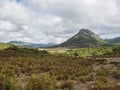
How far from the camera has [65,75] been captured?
24.8 m

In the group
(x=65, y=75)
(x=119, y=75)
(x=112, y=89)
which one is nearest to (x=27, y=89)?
(x=112, y=89)

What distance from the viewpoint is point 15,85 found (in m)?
17.9

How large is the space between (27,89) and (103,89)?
17.3 feet

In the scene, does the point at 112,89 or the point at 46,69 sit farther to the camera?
the point at 46,69

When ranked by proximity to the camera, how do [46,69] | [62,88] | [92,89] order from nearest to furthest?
[92,89], [62,88], [46,69]

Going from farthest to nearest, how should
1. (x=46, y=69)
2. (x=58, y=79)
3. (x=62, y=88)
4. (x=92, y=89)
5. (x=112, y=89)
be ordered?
1. (x=46, y=69)
2. (x=58, y=79)
3. (x=62, y=88)
4. (x=92, y=89)
5. (x=112, y=89)

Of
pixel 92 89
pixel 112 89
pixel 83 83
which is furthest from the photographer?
pixel 83 83

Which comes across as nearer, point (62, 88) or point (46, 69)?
point (62, 88)

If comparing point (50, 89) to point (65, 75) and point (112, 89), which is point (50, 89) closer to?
point (112, 89)


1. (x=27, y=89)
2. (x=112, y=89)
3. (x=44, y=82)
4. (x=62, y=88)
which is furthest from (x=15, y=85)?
(x=112, y=89)

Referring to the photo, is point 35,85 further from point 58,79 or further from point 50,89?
point 58,79

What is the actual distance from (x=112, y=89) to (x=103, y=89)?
0.66 metres

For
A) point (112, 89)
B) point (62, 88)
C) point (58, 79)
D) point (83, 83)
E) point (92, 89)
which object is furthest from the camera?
point (58, 79)

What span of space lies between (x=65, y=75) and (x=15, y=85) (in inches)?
310
